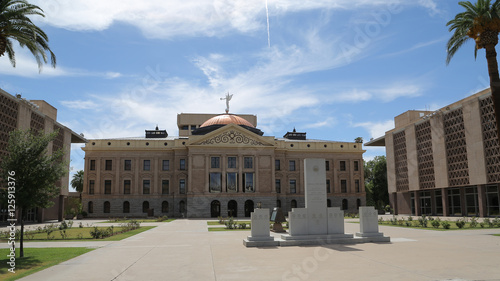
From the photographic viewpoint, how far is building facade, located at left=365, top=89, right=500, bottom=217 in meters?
43.2

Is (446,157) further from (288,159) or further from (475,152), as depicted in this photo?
(288,159)

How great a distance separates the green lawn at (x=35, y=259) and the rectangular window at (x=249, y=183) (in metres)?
45.0

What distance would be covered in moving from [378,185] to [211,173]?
40.6 meters

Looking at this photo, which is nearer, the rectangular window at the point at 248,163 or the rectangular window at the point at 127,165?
the rectangular window at the point at 248,163

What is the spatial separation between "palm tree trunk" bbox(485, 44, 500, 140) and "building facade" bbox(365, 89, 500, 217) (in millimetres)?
21093

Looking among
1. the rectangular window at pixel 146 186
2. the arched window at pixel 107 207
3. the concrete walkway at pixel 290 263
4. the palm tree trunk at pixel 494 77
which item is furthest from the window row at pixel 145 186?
the palm tree trunk at pixel 494 77

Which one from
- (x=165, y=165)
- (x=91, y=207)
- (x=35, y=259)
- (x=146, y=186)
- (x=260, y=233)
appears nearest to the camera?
(x=35, y=259)

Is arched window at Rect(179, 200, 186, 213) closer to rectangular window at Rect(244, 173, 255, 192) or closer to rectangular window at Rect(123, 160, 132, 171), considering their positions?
rectangular window at Rect(123, 160, 132, 171)

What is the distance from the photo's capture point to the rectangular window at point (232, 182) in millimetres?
62281

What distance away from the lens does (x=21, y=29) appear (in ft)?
67.7

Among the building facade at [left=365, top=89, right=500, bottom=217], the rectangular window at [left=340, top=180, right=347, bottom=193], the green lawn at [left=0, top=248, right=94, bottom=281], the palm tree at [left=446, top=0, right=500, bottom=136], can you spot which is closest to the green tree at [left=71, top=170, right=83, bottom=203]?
the rectangular window at [left=340, top=180, right=347, bottom=193]

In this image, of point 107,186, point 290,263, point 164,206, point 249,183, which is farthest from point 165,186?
point 290,263

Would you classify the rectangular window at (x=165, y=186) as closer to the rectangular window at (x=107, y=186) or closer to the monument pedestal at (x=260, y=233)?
the rectangular window at (x=107, y=186)

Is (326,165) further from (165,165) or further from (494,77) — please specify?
(494,77)
